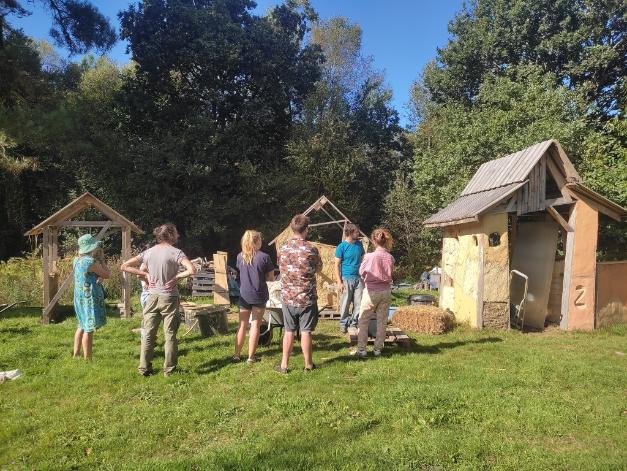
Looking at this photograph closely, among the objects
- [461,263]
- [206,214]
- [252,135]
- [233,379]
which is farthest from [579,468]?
[252,135]

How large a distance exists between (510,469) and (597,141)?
46.9ft

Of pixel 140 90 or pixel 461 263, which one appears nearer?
pixel 461 263

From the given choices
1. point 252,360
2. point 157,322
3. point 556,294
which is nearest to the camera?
point 157,322

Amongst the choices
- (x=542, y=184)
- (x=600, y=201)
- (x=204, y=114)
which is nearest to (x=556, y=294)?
(x=600, y=201)

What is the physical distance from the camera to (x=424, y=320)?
9.09m

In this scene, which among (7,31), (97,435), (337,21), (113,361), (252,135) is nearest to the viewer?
(97,435)

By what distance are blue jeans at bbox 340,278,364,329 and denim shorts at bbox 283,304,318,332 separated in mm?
2571

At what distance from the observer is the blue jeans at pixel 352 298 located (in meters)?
8.63

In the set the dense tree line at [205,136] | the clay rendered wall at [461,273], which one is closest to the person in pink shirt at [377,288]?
the clay rendered wall at [461,273]

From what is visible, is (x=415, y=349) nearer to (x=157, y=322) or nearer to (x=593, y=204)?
(x=157, y=322)

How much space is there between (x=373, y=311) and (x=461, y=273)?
13.7 ft

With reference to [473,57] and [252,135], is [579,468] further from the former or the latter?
[473,57]

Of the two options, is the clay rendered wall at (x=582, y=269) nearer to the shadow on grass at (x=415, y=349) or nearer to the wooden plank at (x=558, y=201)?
the wooden plank at (x=558, y=201)

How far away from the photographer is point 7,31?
1453cm
